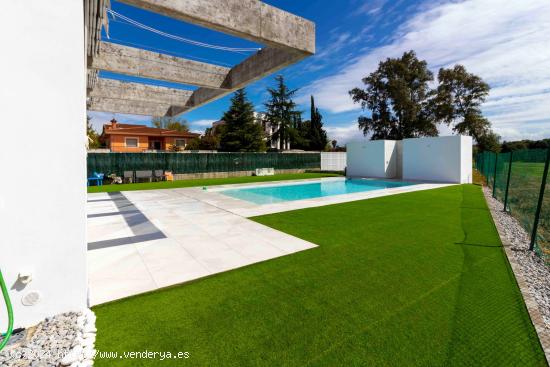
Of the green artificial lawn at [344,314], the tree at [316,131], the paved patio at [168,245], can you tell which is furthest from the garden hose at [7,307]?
the tree at [316,131]

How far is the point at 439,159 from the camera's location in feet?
52.2

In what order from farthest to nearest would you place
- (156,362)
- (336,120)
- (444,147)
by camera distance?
(336,120), (444,147), (156,362)

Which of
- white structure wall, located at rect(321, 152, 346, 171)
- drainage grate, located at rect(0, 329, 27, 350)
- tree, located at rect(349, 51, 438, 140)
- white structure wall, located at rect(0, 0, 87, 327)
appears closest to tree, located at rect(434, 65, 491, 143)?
tree, located at rect(349, 51, 438, 140)

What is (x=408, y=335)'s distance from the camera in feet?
7.34

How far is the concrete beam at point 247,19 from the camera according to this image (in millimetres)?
3660

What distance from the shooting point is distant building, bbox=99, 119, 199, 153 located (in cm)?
2605

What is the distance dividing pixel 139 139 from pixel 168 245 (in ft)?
87.2

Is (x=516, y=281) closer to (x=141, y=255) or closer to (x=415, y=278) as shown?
(x=415, y=278)

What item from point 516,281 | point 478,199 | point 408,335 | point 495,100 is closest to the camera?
point 408,335

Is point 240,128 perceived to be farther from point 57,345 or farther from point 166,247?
point 57,345

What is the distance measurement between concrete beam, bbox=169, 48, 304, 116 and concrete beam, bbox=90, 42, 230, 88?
17.4 inches

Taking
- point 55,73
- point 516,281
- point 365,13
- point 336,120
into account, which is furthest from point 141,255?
point 336,120

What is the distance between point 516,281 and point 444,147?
1460cm

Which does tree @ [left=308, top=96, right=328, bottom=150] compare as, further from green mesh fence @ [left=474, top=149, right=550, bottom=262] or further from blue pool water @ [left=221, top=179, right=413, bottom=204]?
green mesh fence @ [left=474, top=149, right=550, bottom=262]
